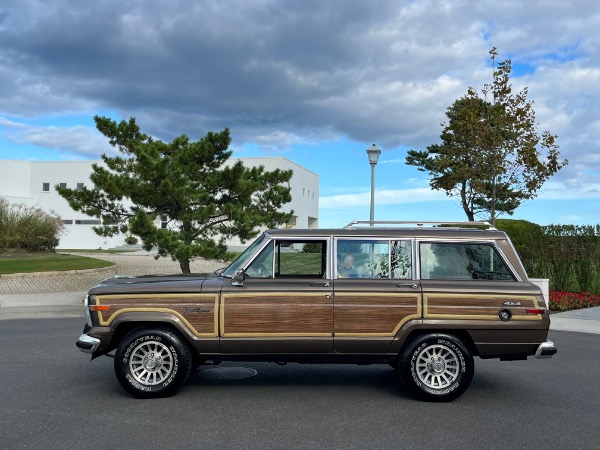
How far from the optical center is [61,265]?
87.9 ft

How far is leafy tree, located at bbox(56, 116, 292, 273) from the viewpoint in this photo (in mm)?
18969

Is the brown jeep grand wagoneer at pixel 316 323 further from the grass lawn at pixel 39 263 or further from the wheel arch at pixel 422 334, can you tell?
the grass lawn at pixel 39 263

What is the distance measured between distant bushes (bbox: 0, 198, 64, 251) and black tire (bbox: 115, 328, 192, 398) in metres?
26.4

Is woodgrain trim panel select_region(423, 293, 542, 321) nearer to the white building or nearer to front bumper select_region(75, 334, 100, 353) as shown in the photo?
front bumper select_region(75, 334, 100, 353)

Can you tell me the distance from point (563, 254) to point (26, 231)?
25060 mm

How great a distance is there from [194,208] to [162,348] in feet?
46.3

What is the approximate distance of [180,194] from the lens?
19125 mm

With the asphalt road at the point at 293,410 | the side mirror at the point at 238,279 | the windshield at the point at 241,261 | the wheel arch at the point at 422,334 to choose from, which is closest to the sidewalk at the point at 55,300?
the asphalt road at the point at 293,410

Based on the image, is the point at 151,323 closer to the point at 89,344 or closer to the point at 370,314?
the point at 89,344

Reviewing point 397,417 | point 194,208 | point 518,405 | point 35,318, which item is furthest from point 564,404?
point 194,208

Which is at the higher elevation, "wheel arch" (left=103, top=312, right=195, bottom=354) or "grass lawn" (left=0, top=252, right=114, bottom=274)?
"grass lawn" (left=0, top=252, right=114, bottom=274)

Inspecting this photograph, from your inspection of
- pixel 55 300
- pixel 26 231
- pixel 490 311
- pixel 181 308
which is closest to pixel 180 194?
pixel 55 300

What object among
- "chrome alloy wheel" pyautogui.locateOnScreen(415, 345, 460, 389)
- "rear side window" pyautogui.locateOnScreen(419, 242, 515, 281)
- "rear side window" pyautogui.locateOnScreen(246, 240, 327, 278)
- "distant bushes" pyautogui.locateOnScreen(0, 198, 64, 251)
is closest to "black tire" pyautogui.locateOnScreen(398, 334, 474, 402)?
"chrome alloy wheel" pyautogui.locateOnScreen(415, 345, 460, 389)

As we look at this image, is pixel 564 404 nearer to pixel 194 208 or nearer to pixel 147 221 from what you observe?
pixel 147 221
